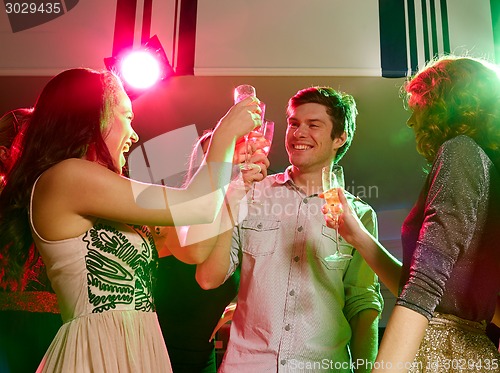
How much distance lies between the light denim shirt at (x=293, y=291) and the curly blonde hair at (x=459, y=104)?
765 millimetres

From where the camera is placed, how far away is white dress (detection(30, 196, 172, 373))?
4.68ft

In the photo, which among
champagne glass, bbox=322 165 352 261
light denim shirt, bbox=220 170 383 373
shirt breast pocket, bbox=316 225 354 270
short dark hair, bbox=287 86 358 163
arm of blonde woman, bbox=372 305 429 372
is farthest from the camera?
short dark hair, bbox=287 86 358 163

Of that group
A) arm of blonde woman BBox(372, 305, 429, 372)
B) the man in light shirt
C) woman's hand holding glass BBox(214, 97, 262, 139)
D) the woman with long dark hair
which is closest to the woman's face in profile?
the woman with long dark hair

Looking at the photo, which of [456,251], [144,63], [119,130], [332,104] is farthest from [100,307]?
[144,63]

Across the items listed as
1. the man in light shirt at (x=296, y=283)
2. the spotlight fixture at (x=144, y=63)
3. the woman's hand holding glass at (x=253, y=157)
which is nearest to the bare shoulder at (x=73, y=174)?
the woman's hand holding glass at (x=253, y=157)

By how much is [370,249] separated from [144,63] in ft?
6.12

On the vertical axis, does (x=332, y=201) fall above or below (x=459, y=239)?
above

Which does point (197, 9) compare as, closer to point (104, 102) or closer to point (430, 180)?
point (104, 102)

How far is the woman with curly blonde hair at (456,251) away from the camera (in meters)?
1.15

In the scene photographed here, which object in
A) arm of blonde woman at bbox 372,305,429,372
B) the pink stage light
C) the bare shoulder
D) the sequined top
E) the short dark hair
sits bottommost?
arm of blonde woman at bbox 372,305,429,372

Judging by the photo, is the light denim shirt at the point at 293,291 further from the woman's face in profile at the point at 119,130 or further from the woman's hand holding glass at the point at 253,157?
the woman's face in profile at the point at 119,130

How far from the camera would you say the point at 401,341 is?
3.71ft

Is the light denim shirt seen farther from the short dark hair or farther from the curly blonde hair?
the curly blonde hair

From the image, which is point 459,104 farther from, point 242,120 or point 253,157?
point 253,157
